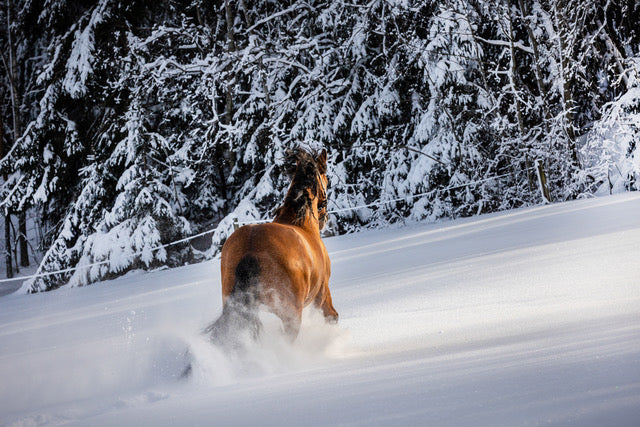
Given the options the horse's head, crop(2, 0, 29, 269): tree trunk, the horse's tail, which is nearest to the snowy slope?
the horse's tail

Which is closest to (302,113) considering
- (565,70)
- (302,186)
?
(565,70)

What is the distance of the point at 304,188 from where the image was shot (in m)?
3.50

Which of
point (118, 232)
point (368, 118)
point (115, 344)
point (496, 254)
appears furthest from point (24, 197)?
point (496, 254)

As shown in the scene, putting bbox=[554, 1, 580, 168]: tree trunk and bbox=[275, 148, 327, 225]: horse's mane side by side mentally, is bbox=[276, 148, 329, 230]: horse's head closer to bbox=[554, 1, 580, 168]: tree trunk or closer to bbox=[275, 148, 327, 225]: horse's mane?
bbox=[275, 148, 327, 225]: horse's mane

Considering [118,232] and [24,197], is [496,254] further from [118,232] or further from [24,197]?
[24,197]

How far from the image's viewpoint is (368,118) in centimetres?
1398

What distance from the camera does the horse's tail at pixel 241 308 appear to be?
2633 millimetres

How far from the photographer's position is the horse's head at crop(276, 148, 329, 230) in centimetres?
345

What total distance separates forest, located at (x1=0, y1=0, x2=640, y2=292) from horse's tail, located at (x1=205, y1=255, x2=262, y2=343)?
27.4 feet

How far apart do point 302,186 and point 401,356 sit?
149 cm

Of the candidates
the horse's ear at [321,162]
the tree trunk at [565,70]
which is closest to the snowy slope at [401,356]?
the horse's ear at [321,162]

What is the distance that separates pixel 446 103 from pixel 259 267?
11.0m

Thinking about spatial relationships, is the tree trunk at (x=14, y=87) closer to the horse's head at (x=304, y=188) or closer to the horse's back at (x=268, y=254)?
the horse's head at (x=304, y=188)

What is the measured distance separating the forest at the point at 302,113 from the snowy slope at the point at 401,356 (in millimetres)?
6328
